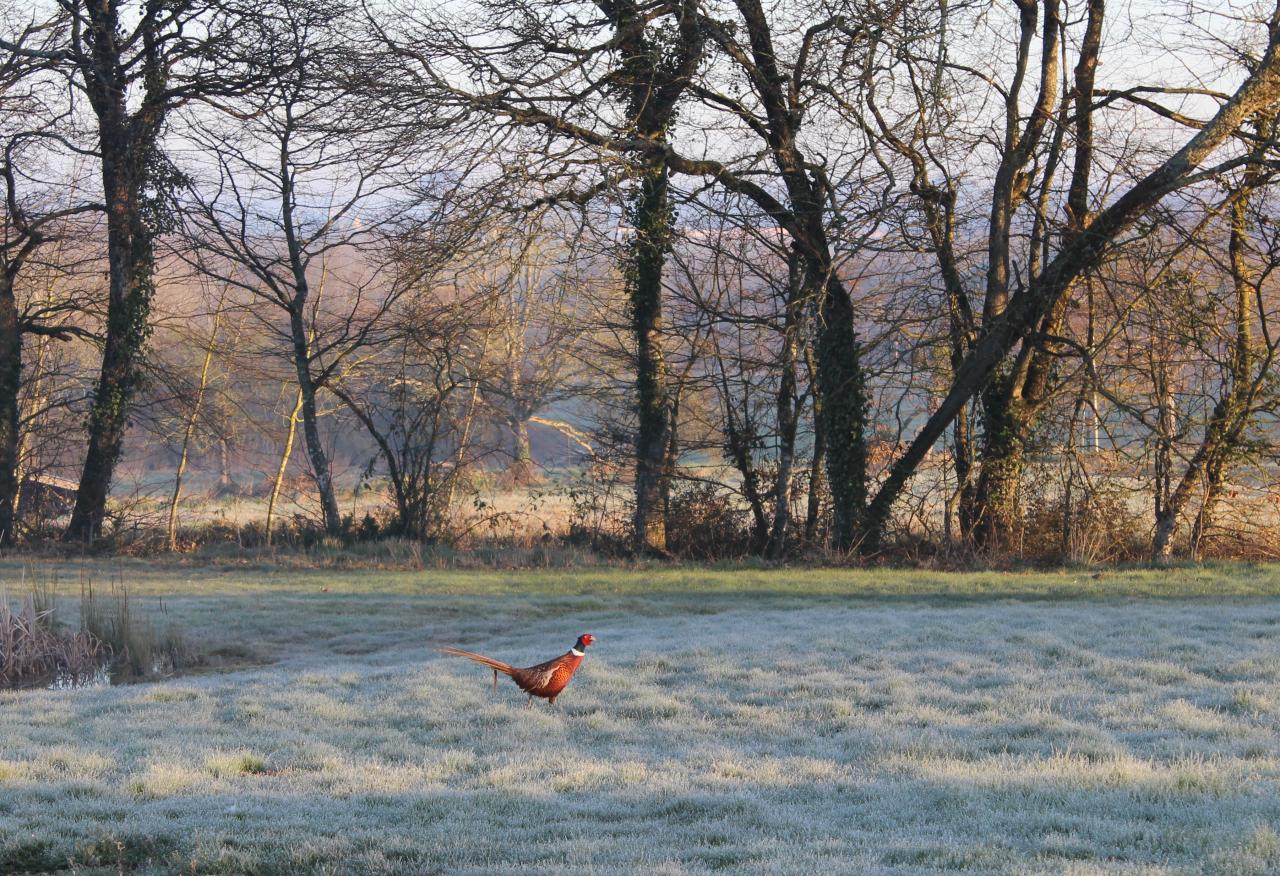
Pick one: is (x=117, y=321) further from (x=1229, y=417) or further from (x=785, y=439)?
(x=1229, y=417)

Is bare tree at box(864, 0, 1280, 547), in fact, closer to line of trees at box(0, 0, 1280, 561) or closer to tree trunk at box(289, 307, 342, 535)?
line of trees at box(0, 0, 1280, 561)

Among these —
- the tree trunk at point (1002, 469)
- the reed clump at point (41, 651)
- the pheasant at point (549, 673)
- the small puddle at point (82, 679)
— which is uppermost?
the tree trunk at point (1002, 469)

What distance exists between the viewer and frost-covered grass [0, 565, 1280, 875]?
496 centimetres

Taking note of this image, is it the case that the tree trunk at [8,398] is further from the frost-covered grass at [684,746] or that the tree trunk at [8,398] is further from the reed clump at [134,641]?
the reed clump at [134,641]

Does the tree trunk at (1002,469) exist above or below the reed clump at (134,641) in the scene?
above

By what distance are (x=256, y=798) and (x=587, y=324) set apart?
15.2 m

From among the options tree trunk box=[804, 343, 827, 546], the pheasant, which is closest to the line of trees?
tree trunk box=[804, 343, 827, 546]

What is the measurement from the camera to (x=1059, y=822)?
16.8 feet

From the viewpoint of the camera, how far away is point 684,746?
7426 mm

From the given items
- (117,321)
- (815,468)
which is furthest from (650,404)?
(117,321)

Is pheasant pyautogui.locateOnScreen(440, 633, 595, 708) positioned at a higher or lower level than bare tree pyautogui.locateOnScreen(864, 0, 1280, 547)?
lower

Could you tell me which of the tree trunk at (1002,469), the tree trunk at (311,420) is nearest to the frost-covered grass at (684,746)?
the tree trunk at (1002,469)

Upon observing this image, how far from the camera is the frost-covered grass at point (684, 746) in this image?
496 cm

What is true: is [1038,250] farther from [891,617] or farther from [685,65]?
[891,617]
